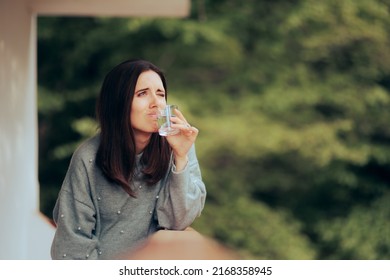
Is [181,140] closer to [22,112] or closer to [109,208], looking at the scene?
[109,208]

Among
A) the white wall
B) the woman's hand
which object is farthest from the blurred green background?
the woman's hand

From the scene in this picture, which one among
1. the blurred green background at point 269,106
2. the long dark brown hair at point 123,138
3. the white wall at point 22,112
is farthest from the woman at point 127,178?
the blurred green background at point 269,106

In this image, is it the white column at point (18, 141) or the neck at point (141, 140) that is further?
the white column at point (18, 141)

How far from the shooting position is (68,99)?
852 centimetres

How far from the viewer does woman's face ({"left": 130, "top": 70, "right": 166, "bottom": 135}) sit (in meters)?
3.19

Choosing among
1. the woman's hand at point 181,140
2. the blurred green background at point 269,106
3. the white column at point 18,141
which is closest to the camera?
the woman's hand at point 181,140

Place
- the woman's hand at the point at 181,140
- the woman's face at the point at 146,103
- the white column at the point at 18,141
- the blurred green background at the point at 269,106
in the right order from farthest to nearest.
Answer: the blurred green background at the point at 269,106 → the white column at the point at 18,141 → the woman's face at the point at 146,103 → the woman's hand at the point at 181,140

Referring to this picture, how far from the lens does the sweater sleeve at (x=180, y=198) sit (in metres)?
3.09

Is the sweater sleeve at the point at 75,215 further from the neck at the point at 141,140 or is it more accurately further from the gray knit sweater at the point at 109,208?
the neck at the point at 141,140

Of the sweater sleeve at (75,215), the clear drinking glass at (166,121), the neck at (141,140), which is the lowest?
the sweater sleeve at (75,215)

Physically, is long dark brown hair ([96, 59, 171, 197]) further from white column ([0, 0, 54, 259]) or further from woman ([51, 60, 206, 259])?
white column ([0, 0, 54, 259])

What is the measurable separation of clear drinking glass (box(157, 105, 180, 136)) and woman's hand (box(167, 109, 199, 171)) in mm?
12

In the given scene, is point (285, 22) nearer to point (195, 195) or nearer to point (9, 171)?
point (9, 171)
